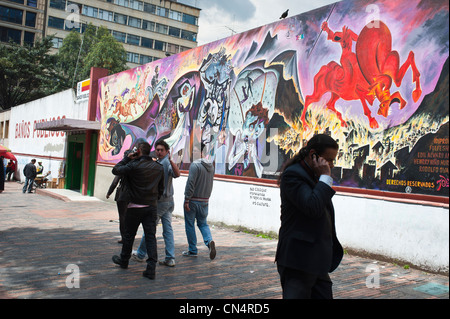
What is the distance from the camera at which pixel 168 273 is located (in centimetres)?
577

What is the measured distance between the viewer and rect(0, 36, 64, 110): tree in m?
41.2

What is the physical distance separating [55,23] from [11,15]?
18.2 feet

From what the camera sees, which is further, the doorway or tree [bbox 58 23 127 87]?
tree [bbox 58 23 127 87]

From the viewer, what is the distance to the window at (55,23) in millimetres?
58469

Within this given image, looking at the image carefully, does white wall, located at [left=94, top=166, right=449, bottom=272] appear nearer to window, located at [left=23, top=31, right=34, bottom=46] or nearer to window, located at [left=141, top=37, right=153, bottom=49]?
window, located at [left=23, top=31, right=34, bottom=46]

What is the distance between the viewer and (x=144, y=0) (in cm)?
6394

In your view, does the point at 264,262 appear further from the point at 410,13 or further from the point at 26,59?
the point at 26,59

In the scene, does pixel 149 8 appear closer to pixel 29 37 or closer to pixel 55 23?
pixel 55 23

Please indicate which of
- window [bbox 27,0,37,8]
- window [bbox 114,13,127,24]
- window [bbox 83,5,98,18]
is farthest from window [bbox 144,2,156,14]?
window [bbox 27,0,37,8]

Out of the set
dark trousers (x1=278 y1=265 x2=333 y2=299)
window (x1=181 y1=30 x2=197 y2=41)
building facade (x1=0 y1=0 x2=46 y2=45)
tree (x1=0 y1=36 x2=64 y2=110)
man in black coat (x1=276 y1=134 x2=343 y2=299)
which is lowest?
dark trousers (x1=278 y1=265 x2=333 y2=299)

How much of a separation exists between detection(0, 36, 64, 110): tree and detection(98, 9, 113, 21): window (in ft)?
63.1

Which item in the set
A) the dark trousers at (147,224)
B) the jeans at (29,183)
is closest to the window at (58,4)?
the jeans at (29,183)

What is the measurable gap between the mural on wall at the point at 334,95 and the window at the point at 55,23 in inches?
2092

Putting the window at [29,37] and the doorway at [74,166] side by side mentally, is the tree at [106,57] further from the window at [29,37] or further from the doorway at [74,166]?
the window at [29,37]
